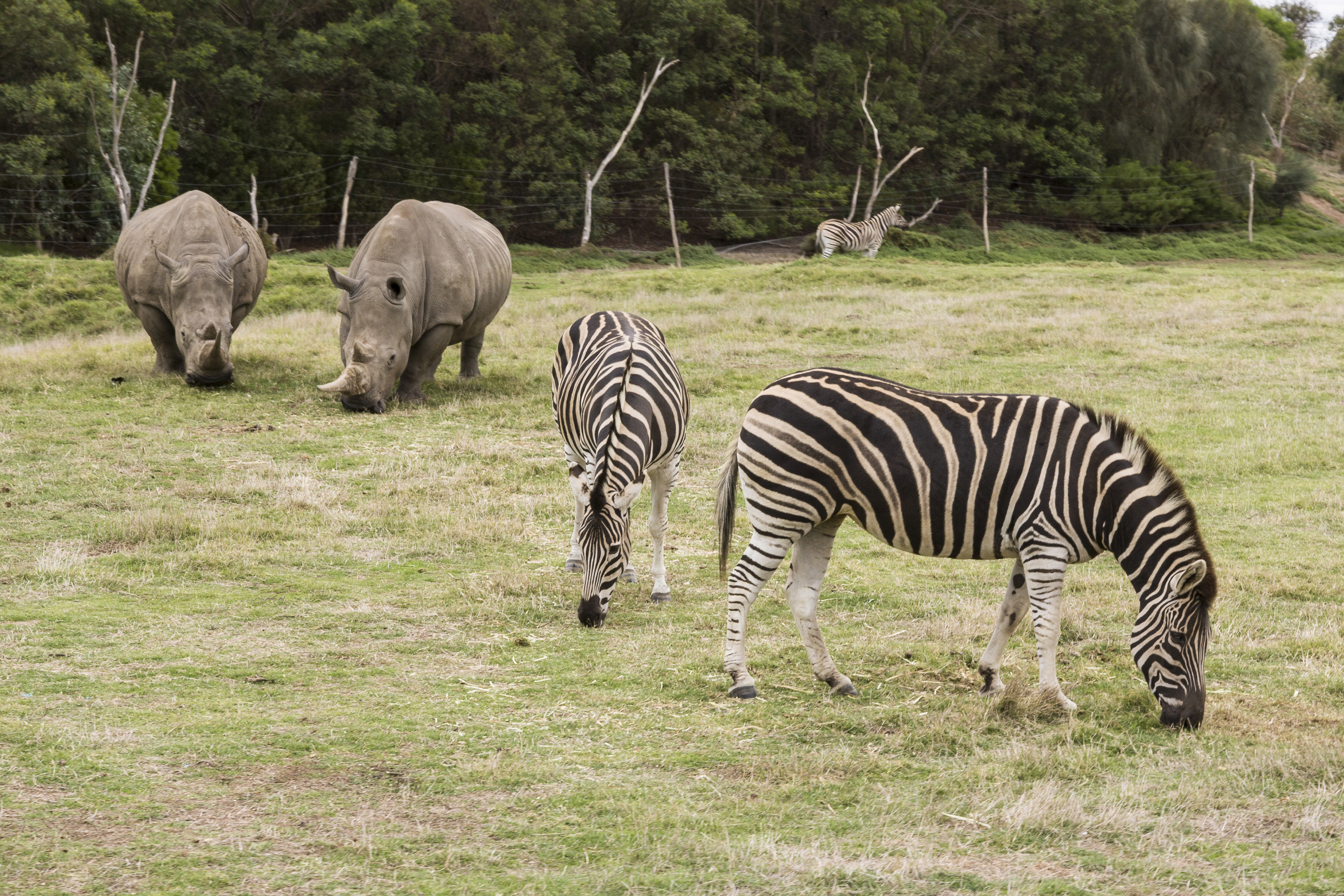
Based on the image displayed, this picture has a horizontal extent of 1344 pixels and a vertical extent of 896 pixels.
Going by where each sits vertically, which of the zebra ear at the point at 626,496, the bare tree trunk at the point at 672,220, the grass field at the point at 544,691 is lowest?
the grass field at the point at 544,691

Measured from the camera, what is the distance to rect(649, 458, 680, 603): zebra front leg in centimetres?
850

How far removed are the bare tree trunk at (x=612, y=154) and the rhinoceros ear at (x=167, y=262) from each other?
18.3 metres

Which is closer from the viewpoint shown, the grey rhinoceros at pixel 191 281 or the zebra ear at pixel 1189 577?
the zebra ear at pixel 1189 577

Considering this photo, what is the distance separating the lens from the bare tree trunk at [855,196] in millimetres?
36906

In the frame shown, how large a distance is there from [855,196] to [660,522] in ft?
98.2

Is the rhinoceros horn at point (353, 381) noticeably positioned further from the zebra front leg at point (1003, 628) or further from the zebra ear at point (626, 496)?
the zebra front leg at point (1003, 628)

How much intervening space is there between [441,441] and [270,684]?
6.91 meters

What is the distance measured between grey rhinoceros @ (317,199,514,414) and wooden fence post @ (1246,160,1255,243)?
28.6 m

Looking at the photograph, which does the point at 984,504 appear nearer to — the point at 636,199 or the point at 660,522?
the point at 660,522

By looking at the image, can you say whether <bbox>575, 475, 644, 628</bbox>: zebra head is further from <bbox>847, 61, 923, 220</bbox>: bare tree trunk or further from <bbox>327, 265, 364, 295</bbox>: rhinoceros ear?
<bbox>847, 61, 923, 220</bbox>: bare tree trunk

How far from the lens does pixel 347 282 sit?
14492 mm

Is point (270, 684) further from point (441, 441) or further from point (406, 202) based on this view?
point (406, 202)

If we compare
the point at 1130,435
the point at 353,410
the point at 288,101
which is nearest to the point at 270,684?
the point at 1130,435

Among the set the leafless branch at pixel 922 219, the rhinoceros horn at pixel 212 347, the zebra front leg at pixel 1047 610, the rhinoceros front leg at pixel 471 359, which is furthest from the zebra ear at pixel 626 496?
the leafless branch at pixel 922 219
